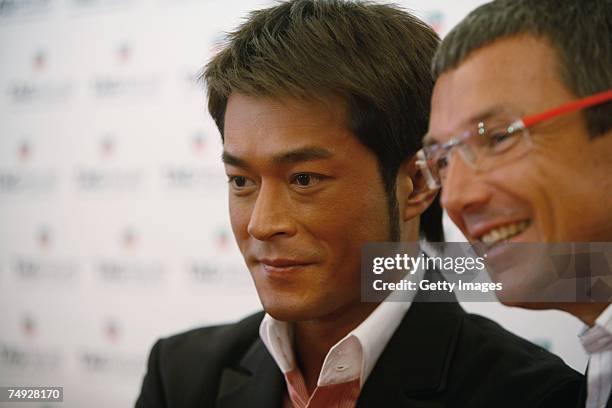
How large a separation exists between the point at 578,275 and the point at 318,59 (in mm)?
499

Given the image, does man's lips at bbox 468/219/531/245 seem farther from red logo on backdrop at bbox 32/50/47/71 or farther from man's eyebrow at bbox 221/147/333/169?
red logo on backdrop at bbox 32/50/47/71

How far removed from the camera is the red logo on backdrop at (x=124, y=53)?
1872 mm

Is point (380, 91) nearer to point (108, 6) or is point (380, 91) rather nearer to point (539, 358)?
point (539, 358)

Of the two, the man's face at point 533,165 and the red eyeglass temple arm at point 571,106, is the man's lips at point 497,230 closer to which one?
the man's face at point 533,165

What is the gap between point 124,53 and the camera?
74.1 inches

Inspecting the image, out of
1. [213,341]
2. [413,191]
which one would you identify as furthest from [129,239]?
[413,191]

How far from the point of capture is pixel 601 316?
0.78 metres

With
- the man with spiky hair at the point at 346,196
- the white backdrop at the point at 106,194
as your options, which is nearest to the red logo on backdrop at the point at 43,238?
the white backdrop at the point at 106,194

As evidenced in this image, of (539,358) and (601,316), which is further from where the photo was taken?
(539,358)

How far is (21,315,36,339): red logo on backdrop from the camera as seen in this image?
207 cm

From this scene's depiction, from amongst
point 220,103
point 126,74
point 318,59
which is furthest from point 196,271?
point 318,59

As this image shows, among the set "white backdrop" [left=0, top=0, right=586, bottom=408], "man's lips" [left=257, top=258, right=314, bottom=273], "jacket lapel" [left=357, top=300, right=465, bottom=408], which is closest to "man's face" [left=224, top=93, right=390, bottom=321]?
"man's lips" [left=257, top=258, right=314, bottom=273]

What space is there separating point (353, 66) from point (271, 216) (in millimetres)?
273

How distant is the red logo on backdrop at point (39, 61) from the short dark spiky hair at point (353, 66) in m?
1.20
